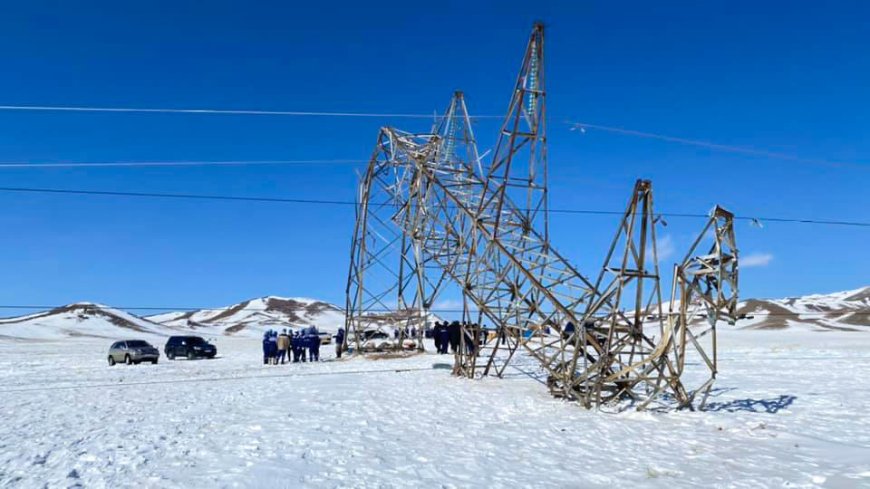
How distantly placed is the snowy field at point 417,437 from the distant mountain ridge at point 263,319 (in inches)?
728

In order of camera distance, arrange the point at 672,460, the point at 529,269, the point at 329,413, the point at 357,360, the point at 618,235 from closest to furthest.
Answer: the point at 672,460 < the point at 329,413 < the point at 618,235 < the point at 529,269 < the point at 357,360

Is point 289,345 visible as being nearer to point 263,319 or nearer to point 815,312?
point 263,319

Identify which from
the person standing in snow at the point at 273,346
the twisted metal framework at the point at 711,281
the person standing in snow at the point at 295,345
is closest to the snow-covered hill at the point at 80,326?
the person standing in snow at the point at 295,345

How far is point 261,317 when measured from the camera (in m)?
113

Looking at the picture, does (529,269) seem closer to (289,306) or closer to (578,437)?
(578,437)

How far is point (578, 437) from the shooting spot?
10922 millimetres

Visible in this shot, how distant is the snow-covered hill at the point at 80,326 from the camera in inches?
2798

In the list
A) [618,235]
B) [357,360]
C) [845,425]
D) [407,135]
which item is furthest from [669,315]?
[357,360]

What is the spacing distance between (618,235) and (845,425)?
5627 millimetres

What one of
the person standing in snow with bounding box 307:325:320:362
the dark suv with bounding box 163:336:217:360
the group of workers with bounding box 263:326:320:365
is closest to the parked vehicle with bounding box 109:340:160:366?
the dark suv with bounding box 163:336:217:360

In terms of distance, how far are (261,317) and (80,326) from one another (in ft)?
114

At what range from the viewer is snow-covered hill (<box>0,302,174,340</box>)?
71.1m

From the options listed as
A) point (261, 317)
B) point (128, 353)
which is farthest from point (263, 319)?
point (128, 353)

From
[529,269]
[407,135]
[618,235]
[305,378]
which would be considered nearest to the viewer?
[618,235]
